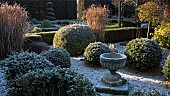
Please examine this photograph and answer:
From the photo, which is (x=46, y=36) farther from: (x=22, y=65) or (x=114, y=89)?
(x=22, y=65)

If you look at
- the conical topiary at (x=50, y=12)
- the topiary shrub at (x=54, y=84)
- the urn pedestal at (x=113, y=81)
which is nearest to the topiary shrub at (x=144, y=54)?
the urn pedestal at (x=113, y=81)

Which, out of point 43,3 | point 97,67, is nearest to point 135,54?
point 97,67

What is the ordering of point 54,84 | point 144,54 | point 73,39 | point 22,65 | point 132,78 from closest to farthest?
point 54,84 < point 22,65 < point 132,78 < point 144,54 < point 73,39

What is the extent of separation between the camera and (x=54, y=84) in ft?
14.4

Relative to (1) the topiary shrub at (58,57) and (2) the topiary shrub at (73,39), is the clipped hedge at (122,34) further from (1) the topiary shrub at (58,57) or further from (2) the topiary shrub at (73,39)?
(1) the topiary shrub at (58,57)

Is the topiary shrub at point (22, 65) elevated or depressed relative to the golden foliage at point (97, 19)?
depressed

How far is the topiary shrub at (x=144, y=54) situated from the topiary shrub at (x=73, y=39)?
87.3 inches

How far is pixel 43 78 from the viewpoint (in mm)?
4367

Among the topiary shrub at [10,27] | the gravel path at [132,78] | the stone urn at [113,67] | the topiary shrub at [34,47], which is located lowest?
the gravel path at [132,78]

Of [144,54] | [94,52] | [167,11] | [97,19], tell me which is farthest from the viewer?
[97,19]

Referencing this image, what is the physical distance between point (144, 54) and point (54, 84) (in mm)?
4132

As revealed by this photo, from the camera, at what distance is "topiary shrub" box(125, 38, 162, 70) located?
788 cm

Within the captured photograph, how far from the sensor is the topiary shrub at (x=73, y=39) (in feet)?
31.7

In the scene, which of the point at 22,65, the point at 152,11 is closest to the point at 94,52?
the point at 152,11
